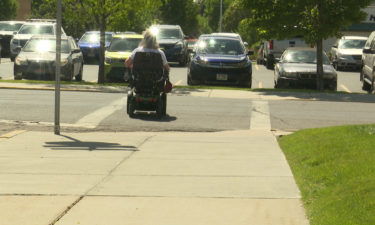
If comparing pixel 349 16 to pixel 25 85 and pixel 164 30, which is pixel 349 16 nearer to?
pixel 25 85

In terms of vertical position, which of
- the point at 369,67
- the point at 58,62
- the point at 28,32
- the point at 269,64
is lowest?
the point at 269,64

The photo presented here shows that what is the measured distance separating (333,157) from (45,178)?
3.48m

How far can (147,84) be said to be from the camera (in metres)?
16.0

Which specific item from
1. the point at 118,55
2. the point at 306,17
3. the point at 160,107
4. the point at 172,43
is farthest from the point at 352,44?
the point at 160,107

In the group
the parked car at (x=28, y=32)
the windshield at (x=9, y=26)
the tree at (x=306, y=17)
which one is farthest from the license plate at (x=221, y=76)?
the windshield at (x=9, y=26)

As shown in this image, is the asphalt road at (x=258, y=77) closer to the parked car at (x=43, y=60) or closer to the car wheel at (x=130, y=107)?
the parked car at (x=43, y=60)

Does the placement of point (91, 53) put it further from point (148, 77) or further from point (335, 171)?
point (335, 171)

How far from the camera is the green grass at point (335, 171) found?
7.28 metres

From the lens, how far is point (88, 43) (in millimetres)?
41031

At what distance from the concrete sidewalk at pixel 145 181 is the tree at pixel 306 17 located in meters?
11.4

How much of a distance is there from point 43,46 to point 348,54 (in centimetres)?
1818

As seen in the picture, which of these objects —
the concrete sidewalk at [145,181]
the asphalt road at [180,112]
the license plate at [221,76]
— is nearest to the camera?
the concrete sidewalk at [145,181]

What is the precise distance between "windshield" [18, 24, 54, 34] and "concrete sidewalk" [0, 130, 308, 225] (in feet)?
82.3

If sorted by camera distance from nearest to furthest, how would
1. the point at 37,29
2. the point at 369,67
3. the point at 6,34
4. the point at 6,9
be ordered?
the point at 369,67 → the point at 37,29 → the point at 6,34 → the point at 6,9
